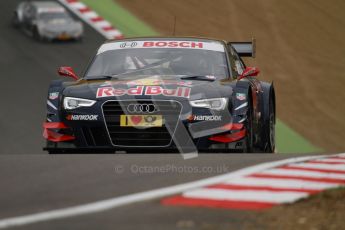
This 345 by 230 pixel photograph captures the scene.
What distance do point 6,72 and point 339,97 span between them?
6.45 meters

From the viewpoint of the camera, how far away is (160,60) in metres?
11.7

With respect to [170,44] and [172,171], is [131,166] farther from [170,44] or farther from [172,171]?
[170,44]

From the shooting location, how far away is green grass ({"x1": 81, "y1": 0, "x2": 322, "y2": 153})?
18.5m

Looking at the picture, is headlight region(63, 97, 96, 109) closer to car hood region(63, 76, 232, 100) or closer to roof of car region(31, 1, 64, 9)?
car hood region(63, 76, 232, 100)

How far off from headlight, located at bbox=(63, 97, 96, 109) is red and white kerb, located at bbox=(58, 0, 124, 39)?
12166mm

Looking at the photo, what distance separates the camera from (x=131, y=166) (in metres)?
7.77

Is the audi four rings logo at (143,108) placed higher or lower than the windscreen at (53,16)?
higher

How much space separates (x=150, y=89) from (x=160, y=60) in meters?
1.31

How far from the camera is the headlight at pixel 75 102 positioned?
10461 millimetres

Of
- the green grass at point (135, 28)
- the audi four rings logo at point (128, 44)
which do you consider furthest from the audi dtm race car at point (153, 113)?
the green grass at point (135, 28)

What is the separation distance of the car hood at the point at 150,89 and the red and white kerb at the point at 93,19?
12.0 meters

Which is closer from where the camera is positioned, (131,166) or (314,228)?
(314,228)

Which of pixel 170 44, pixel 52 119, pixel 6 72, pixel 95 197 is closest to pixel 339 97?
pixel 6 72

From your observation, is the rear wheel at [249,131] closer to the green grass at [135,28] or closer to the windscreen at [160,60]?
the windscreen at [160,60]
